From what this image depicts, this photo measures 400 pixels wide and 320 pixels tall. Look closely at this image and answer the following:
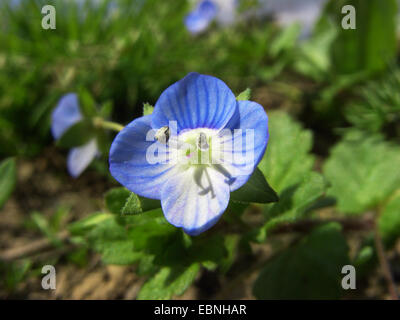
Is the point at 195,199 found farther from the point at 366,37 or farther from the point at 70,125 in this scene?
the point at 366,37

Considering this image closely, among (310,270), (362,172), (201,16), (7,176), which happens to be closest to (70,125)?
(7,176)

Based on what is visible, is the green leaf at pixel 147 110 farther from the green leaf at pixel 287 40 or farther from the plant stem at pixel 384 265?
the green leaf at pixel 287 40

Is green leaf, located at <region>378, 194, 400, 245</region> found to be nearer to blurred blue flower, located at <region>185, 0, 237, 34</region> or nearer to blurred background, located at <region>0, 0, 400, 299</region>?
blurred background, located at <region>0, 0, 400, 299</region>

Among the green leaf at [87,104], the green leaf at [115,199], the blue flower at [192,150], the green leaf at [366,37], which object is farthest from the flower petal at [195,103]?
the green leaf at [366,37]

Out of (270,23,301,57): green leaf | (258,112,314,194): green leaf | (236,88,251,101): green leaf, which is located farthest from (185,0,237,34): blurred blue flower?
(236,88,251,101): green leaf

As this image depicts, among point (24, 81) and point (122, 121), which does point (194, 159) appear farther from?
point (24, 81)

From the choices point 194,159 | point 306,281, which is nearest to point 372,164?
point 306,281
